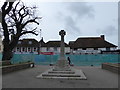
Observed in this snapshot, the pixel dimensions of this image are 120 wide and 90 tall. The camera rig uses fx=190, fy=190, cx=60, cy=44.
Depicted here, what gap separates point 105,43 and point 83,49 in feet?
23.9

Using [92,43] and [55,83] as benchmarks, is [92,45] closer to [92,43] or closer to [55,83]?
[92,43]

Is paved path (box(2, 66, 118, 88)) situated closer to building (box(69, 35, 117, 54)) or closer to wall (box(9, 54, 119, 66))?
wall (box(9, 54, 119, 66))

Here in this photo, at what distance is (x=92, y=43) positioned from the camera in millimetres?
61938

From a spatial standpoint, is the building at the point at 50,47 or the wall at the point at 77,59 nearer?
the wall at the point at 77,59

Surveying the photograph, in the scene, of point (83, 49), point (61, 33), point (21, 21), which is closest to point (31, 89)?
point (61, 33)

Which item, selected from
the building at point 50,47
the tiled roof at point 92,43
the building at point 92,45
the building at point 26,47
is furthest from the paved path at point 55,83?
the building at point 26,47

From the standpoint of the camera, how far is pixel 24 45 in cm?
6862

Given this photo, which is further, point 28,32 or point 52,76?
point 28,32

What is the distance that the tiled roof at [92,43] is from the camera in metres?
60.4

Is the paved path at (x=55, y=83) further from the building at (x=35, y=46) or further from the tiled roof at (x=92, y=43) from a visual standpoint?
the building at (x=35, y=46)

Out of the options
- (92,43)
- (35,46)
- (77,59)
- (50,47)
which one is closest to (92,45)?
(92,43)

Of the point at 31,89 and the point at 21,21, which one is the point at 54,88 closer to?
the point at 31,89

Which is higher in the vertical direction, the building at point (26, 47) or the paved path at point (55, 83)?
the building at point (26, 47)

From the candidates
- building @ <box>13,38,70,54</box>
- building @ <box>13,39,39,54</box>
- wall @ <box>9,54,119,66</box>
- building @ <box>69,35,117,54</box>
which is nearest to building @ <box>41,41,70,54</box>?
building @ <box>13,38,70,54</box>
